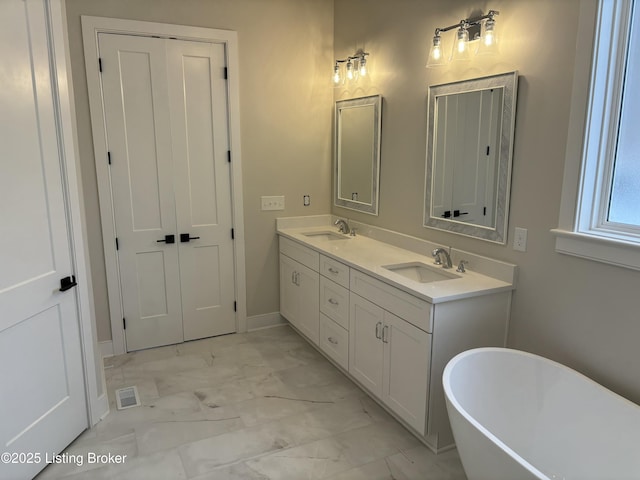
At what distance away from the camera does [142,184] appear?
3426mm

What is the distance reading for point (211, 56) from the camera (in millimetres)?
3510

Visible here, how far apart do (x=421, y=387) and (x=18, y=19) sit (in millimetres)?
2548

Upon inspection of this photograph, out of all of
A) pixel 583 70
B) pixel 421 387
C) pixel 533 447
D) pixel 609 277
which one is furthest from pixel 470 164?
pixel 533 447

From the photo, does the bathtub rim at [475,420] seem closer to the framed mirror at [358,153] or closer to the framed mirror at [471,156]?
the framed mirror at [471,156]

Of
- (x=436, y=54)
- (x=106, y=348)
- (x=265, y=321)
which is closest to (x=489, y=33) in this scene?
(x=436, y=54)

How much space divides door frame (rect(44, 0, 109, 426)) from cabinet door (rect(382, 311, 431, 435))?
166cm

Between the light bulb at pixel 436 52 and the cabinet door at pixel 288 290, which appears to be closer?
the light bulb at pixel 436 52

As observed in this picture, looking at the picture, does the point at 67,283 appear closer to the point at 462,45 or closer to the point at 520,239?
the point at 520,239

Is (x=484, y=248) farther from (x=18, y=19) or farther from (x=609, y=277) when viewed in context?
(x=18, y=19)

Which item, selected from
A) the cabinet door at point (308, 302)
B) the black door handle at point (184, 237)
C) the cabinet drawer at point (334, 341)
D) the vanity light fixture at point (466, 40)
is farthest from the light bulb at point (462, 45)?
the black door handle at point (184, 237)

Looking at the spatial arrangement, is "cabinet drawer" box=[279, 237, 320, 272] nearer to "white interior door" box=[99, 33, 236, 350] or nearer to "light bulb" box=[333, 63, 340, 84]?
"white interior door" box=[99, 33, 236, 350]

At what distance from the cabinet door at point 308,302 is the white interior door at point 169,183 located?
2.13 feet

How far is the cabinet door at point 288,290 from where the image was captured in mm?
3779

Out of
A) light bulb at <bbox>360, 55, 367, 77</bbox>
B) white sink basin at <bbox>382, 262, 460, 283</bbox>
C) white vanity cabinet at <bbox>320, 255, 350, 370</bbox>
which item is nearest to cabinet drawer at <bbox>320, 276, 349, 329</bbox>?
white vanity cabinet at <bbox>320, 255, 350, 370</bbox>
